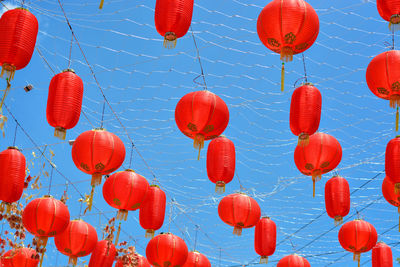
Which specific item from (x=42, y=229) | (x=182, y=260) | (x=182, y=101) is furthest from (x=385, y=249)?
(x=42, y=229)

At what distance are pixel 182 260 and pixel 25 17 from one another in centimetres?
372

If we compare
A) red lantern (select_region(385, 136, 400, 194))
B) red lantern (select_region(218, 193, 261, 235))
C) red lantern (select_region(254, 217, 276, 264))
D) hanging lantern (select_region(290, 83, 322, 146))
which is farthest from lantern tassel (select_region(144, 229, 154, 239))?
red lantern (select_region(385, 136, 400, 194))

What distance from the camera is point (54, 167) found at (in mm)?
8070

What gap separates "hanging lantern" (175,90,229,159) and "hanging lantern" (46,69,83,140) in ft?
3.17

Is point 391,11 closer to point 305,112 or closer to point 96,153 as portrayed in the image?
point 305,112

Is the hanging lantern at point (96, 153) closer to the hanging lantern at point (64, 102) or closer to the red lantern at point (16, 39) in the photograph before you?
the hanging lantern at point (64, 102)

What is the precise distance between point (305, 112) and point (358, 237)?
2683 millimetres

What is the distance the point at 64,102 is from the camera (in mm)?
5258

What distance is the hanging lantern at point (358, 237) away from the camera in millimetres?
7477

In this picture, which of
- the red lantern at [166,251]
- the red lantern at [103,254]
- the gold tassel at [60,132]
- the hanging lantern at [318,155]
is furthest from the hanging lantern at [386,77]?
the red lantern at [103,254]

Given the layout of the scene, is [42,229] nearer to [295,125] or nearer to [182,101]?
[182,101]

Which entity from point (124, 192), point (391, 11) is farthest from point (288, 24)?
point (124, 192)

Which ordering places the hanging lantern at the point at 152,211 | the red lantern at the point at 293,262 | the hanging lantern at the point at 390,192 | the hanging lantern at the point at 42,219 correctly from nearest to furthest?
the hanging lantern at the point at 42,219 → the hanging lantern at the point at 390,192 → the hanging lantern at the point at 152,211 → the red lantern at the point at 293,262

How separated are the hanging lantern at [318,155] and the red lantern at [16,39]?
3.08m
